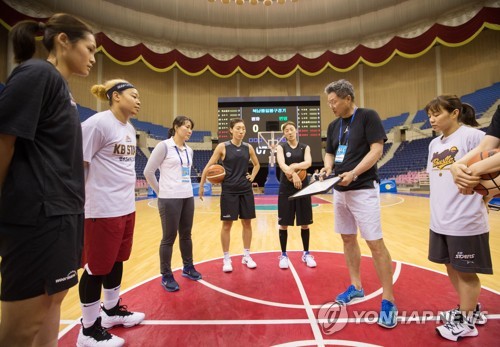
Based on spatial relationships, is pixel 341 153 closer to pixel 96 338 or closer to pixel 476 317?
pixel 476 317

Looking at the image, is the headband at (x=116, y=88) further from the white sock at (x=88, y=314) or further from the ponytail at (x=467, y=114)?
the ponytail at (x=467, y=114)

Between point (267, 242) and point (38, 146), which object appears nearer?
point (38, 146)

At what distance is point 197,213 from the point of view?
9.15 meters

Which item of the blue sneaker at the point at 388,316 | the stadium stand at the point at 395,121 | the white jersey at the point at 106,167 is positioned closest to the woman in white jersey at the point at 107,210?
the white jersey at the point at 106,167

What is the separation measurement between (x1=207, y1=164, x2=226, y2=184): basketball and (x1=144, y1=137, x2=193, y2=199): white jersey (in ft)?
2.28


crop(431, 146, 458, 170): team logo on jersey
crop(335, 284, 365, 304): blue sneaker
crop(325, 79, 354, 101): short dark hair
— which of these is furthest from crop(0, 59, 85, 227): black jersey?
crop(431, 146, 458, 170): team logo on jersey

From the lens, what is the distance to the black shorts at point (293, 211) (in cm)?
385

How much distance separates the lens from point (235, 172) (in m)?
3.90

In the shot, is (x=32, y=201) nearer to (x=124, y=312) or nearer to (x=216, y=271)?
(x=124, y=312)

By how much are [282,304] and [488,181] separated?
203cm

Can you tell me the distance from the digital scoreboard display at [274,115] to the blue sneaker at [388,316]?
1402cm

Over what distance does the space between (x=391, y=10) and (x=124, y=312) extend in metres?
19.7

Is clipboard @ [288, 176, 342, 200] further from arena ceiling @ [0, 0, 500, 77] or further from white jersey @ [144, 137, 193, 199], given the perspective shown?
arena ceiling @ [0, 0, 500, 77]

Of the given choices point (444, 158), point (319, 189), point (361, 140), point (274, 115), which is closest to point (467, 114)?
point (444, 158)
